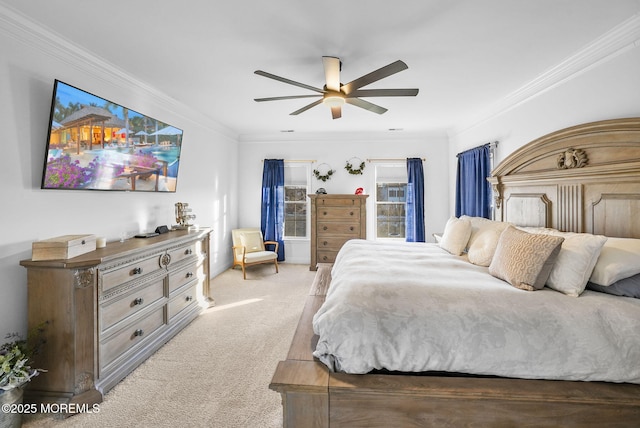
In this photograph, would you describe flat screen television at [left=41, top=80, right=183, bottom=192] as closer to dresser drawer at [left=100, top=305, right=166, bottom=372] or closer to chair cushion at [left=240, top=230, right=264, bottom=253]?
dresser drawer at [left=100, top=305, right=166, bottom=372]

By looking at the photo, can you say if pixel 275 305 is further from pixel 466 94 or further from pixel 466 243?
pixel 466 94

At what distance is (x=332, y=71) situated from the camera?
2422 mm

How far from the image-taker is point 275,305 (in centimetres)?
383

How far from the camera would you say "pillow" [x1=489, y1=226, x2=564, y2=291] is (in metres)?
1.92

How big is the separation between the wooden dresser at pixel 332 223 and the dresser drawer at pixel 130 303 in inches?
125

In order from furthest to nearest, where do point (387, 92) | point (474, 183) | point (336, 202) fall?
point (336, 202)
point (474, 183)
point (387, 92)

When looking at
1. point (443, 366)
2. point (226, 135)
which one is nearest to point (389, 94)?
point (443, 366)

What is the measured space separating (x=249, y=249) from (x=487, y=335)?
178 inches

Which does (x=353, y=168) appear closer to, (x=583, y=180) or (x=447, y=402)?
(x=583, y=180)

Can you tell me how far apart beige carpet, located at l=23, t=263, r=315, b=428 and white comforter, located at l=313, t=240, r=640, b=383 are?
34.0 inches

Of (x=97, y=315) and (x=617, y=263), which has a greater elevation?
(x=617, y=263)

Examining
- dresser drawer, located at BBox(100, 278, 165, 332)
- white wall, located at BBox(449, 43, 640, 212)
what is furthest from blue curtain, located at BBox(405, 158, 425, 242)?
dresser drawer, located at BBox(100, 278, 165, 332)

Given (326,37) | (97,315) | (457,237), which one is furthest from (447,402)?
(326,37)

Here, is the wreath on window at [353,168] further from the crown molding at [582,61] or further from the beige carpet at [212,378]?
the beige carpet at [212,378]
